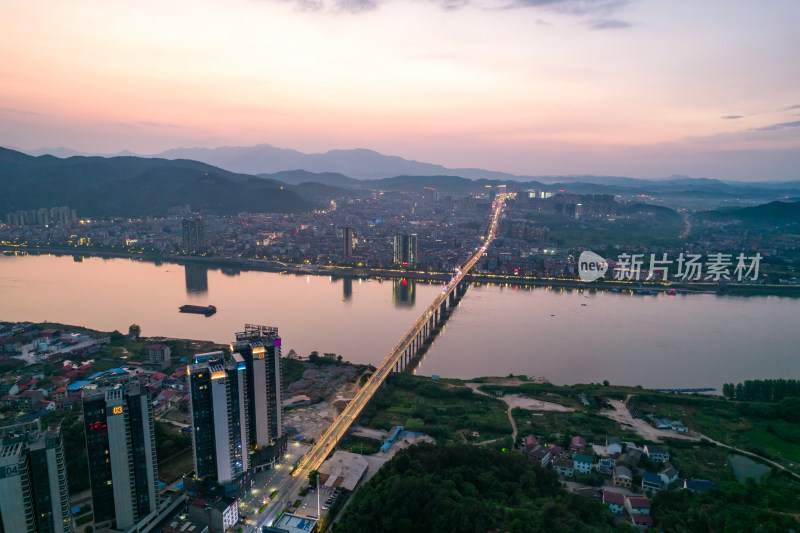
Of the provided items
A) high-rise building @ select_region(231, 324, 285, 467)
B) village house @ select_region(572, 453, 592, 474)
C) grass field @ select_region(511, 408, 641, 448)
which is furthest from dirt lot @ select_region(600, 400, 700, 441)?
high-rise building @ select_region(231, 324, 285, 467)

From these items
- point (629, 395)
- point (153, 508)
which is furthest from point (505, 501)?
point (629, 395)

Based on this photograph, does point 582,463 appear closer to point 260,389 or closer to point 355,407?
point 355,407

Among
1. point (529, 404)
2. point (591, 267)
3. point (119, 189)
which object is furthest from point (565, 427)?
point (119, 189)

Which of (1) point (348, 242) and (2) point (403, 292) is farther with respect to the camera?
(1) point (348, 242)

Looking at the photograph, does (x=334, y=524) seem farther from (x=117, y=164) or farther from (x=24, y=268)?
(x=117, y=164)

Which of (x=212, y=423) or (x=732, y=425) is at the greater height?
(x=212, y=423)

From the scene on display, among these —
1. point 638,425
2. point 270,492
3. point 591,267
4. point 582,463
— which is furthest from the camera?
point 591,267

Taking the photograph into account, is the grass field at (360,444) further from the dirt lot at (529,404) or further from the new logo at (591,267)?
the new logo at (591,267)

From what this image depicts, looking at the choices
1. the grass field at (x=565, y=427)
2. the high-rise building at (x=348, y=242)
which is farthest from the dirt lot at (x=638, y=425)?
the high-rise building at (x=348, y=242)
